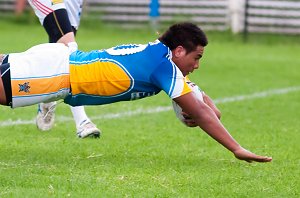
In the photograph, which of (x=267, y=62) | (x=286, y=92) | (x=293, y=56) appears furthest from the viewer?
(x=293, y=56)

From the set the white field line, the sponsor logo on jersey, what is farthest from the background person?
the sponsor logo on jersey

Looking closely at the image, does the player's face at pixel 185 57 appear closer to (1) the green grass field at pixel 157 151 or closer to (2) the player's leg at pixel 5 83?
(1) the green grass field at pixel 157 151

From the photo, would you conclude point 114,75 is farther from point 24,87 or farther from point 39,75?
point 24,87

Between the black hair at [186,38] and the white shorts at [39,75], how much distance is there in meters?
0.74

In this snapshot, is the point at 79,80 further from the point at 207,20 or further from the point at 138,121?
the point at 207,20

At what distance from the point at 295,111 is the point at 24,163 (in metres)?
4.84

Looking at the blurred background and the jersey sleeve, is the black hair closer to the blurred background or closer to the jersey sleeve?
the jersey sleeve

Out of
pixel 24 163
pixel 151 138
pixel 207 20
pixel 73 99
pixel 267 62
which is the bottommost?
pixel 207 20

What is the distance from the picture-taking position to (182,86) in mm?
6383

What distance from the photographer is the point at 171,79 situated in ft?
A: 21.0

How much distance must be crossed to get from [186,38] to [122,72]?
0.51m

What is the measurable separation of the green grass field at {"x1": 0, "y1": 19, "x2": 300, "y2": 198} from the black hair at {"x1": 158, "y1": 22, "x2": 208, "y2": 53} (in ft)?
2.87

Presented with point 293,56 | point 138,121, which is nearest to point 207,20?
point 293,56

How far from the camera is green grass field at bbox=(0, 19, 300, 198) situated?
593 centimetres
